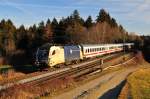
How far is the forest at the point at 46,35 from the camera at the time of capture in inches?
3562

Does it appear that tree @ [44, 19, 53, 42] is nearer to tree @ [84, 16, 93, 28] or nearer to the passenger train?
tree @ [84, 16, 93, 28]

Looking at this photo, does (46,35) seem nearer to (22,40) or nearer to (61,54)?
(22,40)

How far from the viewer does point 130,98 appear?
78.4ft

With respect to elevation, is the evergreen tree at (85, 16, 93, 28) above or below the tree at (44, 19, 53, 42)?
above

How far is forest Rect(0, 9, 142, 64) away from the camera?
90463mm

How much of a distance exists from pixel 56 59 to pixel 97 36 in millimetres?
77500

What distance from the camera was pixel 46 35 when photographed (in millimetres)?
110062

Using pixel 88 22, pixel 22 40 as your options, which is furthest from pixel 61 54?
pixel 88 22

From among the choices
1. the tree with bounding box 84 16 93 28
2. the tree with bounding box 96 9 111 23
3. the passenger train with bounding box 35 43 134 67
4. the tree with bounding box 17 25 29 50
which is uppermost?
the tree with bounding box 96 9 111 23

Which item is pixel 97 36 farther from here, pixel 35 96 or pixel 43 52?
pixel 35 96

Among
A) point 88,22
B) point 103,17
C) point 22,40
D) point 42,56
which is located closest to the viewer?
point 42,56

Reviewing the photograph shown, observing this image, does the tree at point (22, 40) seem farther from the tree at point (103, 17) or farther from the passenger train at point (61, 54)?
the tree at point (103, 17)

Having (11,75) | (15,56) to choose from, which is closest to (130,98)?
(11,75)

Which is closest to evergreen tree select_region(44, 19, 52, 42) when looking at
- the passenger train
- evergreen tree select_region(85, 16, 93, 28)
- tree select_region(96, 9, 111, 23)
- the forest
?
the forest
